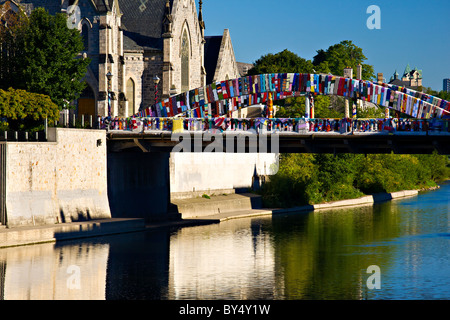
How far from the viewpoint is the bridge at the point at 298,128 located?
160ft

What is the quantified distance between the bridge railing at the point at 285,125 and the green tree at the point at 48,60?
10306 millimetres

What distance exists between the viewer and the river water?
38.0 meters

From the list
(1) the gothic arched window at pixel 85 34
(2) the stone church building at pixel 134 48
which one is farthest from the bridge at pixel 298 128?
(1) the gothic arched window at pixel 85 34

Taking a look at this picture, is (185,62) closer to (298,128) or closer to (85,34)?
(85,34)

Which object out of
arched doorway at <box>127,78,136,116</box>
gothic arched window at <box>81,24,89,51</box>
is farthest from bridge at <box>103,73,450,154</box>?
arched doorway at <box>127,78,136,116</box>

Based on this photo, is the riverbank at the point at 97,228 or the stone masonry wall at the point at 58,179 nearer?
the riverbank at the point at 97,228

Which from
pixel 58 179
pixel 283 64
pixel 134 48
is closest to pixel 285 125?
pixel 58 179

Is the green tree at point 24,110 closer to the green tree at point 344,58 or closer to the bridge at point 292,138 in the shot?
the bridge at point 292,138

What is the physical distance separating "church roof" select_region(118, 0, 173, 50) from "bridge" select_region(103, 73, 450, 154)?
83.1 ft

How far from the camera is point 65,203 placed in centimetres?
5144

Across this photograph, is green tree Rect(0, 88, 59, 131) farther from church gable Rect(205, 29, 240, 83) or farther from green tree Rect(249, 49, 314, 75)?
green tree Rect(249, 49, 314, 75)

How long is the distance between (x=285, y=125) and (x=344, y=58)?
7194cm

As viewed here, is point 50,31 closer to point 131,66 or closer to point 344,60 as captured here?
point 131,66

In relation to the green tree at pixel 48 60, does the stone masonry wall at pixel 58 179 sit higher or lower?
lower
